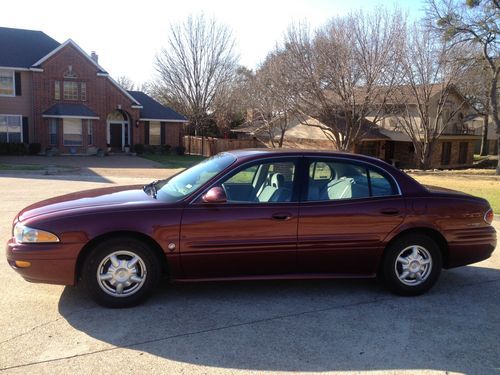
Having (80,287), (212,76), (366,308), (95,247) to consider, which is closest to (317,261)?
(366,308)

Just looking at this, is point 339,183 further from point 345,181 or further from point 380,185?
point 380,185

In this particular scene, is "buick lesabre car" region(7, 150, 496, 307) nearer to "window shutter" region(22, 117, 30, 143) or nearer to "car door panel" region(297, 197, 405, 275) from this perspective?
"car door panel" region(297, 197, 405, 275)

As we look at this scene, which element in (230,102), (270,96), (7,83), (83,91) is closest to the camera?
(270,96)

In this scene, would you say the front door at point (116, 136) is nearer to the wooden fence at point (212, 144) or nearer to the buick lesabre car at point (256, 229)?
the wooden fence at point (212, 144)

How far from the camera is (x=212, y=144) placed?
40375 mm

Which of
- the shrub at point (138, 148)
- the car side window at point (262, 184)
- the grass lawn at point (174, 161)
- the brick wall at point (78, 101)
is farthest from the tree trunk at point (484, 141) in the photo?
the car side window at point (262, 184)

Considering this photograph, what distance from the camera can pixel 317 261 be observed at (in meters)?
4.97

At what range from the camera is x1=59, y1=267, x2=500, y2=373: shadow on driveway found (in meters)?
3.74

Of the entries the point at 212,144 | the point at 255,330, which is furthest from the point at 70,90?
the point at 255,330

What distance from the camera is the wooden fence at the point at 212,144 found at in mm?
40000

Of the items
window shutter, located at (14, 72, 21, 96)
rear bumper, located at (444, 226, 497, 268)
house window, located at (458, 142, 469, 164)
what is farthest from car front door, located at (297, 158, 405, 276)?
house window, located at (458, 142, 469, 164)

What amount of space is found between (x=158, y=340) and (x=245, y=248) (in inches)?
48.9

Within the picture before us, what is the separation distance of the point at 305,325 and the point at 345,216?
4.05 feet

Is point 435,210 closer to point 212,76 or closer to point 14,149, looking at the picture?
point 14,149
